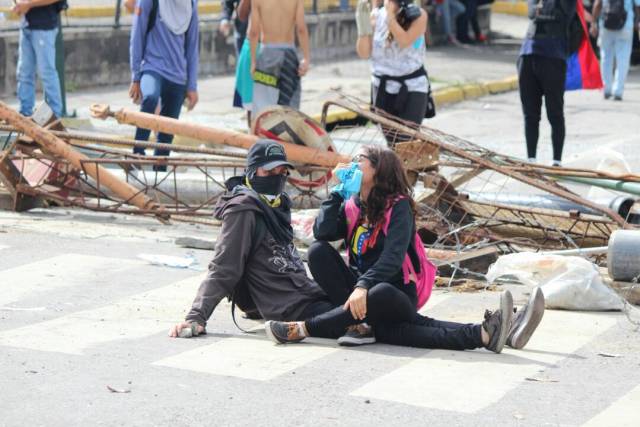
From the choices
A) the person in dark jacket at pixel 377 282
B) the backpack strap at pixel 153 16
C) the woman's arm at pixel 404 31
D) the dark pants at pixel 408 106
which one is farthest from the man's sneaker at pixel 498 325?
the backpack strap at pixel 153 16

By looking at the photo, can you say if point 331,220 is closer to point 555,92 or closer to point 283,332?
point 283,332

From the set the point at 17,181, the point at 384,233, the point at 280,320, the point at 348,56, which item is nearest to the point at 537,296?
the point at 384,233

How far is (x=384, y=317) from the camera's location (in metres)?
6.59

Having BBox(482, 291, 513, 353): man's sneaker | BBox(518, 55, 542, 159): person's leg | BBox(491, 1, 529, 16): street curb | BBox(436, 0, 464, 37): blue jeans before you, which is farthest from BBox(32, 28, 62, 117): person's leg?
BBox(491, 1, 529, 16): street curb

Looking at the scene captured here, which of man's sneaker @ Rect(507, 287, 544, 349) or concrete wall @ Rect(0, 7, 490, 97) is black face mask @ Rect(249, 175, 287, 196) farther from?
concrete wall @ Rect(0, 7, 490, 97)

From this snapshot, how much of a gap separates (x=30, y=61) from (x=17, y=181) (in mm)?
3494

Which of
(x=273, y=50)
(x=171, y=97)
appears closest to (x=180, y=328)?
(x=171, y=97)

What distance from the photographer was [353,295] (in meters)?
6.52

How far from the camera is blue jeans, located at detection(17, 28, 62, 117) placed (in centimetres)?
1312

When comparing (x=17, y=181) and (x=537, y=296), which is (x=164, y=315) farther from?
(x=17, y=181)

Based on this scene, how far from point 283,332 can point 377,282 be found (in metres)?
0.53

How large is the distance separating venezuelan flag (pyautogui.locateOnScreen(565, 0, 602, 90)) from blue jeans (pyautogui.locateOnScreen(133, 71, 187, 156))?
3.36 meters

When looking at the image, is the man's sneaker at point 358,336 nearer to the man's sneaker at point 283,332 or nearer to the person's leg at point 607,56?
the man's sneaker at point 283,332

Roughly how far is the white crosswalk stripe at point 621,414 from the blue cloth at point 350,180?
1693 mm
